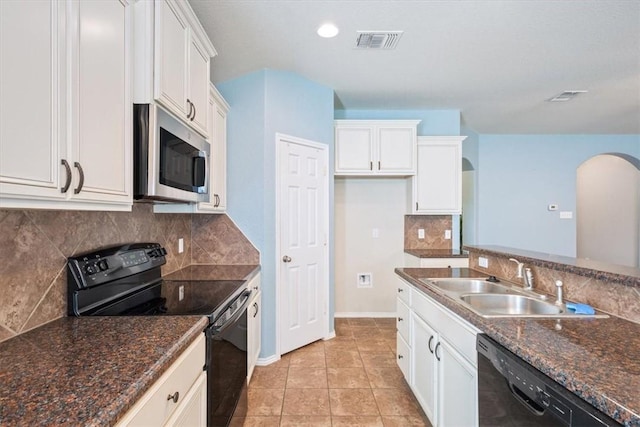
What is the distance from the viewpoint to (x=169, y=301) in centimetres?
162

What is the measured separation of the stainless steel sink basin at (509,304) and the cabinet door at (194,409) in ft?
4.25

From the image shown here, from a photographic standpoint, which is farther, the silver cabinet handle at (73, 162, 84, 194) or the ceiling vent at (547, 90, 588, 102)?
the ceiling vent at (547, 90, 588, 102)

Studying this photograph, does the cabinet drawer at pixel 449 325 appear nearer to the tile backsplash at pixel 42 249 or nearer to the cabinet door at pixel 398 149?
the tile backsplash at pixel 42 249

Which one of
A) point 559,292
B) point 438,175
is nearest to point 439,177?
point 438,175

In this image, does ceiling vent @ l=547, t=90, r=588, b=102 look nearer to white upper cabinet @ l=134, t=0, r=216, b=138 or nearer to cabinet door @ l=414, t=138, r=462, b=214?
cabinet door @ l=414, t=138, r=462, b=214

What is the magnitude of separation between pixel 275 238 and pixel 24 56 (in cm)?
214

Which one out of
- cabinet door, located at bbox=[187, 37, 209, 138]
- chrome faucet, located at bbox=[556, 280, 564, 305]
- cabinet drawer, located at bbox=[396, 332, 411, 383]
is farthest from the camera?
cabinet drawer, located at bbox=[396, 332, 411, 383]

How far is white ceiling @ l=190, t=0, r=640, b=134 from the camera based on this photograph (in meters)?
2.04

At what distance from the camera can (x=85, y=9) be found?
998mm

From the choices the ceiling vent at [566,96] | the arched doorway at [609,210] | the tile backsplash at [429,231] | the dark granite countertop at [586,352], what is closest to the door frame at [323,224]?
the tile backsplash at [429,231]

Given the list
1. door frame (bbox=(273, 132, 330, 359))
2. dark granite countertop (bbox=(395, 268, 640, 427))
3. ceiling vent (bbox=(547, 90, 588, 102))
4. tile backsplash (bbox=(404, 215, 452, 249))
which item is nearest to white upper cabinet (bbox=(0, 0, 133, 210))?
dark granite countertop (bbox=(395, 268, 640, 427))

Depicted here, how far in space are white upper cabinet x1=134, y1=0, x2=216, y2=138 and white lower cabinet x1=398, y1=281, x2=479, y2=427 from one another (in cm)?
170

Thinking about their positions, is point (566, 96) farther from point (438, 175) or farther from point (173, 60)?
point (173, 60)

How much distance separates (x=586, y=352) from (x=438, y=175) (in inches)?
116
